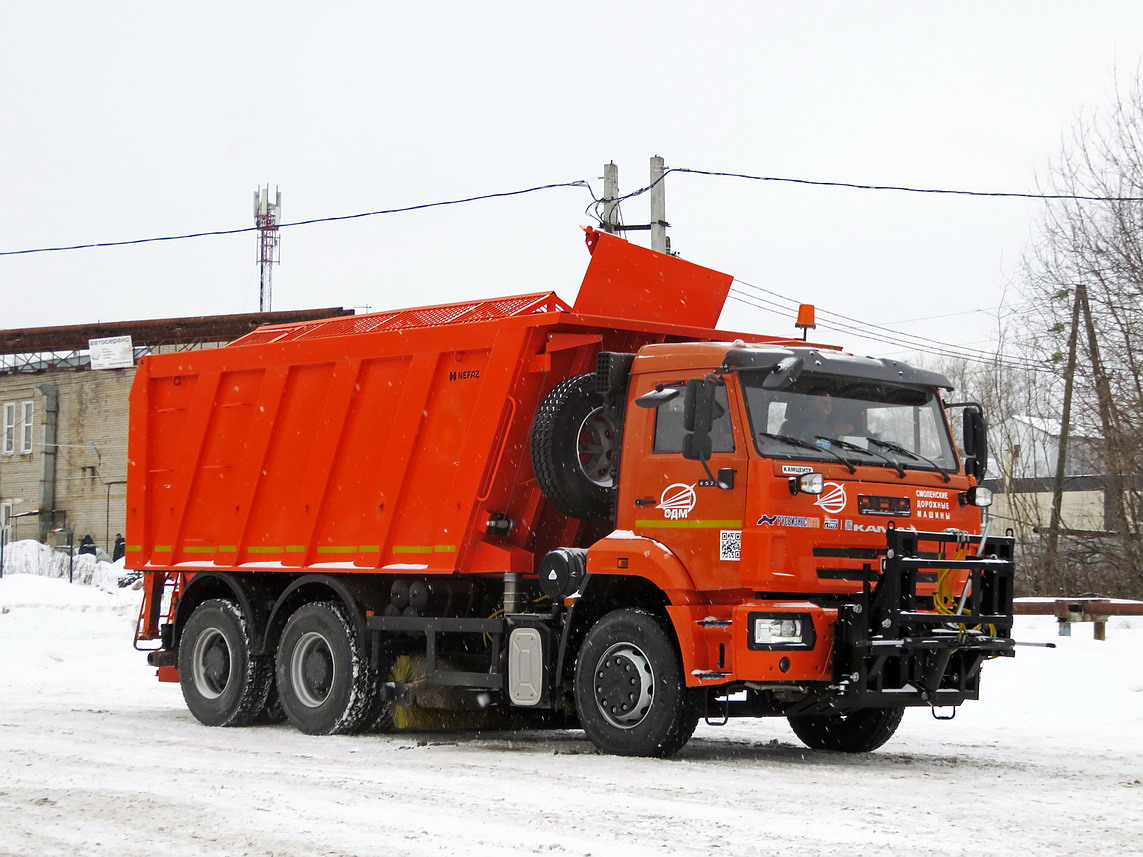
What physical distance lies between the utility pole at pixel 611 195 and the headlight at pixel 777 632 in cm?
1589

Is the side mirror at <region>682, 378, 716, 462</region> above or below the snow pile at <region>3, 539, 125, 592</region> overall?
above

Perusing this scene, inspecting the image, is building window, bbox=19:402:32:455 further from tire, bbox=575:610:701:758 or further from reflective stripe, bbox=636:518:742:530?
reflective stripe, bbox=636:518:742:530

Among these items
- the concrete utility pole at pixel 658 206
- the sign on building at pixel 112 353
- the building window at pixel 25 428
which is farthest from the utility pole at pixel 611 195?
the building window at pixel 25 428

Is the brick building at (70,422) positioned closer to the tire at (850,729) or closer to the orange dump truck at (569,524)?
the orange dump truck at (569,524)

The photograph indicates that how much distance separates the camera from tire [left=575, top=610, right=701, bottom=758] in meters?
9.24

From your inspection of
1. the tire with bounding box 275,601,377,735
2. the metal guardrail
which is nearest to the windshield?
the tire with bounding box 275,601,377,735

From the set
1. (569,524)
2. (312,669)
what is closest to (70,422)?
(312,669)

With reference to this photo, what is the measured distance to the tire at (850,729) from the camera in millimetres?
10516

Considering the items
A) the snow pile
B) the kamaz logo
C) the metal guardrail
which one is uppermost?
the kamaz logo

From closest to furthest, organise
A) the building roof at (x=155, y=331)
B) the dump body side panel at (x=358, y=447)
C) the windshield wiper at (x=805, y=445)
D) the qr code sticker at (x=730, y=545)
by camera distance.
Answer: the qr code sticker at (x=730, y=545), the windshield wiper at (x=805, y=445), the dump body side panel at (x=358, y=447), the building roof at (x=155, y=331)

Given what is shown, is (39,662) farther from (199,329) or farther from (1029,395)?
(199,329)

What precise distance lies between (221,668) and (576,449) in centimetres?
460

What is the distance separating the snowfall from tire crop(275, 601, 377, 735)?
0.24 meters

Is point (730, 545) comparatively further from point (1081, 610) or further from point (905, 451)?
point (1081, 610)
